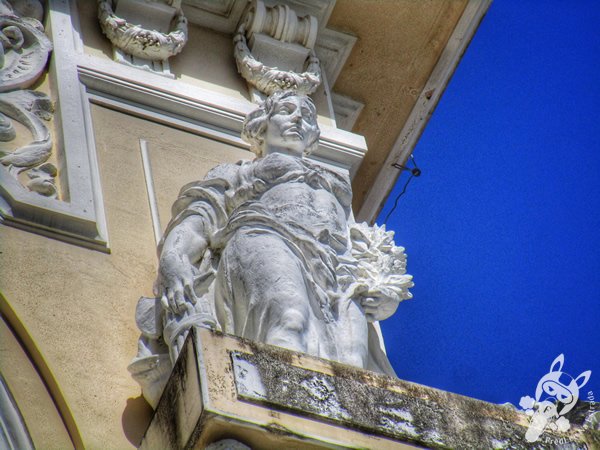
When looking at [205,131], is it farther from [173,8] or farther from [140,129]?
[173,8]

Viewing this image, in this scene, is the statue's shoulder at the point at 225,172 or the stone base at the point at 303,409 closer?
the stone base at the point at 303,409

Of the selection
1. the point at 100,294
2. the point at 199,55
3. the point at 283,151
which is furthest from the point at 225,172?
the point at 199,55

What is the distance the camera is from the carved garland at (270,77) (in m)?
8.51

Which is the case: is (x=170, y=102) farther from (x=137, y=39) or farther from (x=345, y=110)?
(x=345, y=110)

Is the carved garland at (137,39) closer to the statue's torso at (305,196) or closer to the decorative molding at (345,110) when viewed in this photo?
the decorative molding at (345,110)

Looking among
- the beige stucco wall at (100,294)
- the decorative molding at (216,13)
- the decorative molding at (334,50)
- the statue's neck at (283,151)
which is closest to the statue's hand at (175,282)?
the beige stucco wall at (100,294)

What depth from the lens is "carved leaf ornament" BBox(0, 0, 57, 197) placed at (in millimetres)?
6793

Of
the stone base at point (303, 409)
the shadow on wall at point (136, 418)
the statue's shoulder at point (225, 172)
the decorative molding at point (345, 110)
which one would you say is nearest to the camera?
the stone base at point (303, 409)

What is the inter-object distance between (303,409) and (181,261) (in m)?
1.75

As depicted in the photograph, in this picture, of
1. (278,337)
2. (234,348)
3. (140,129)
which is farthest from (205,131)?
(234,348)

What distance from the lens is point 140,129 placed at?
766cm

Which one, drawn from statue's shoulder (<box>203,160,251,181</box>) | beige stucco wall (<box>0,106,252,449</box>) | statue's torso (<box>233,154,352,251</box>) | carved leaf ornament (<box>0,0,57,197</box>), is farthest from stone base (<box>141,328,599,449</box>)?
carved leaf ornament (<box>0,0,57,197</box>)

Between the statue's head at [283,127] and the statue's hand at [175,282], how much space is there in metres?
1.15

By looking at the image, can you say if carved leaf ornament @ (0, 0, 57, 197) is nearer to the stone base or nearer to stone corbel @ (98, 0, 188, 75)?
stone corbel @ (98, 0, 188, 75)
